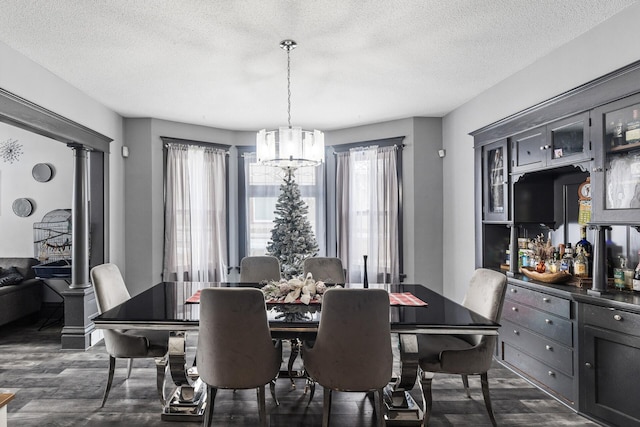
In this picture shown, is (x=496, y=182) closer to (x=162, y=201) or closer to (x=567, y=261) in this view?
(x=567, y=261)

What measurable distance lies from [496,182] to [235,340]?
10.0 ft

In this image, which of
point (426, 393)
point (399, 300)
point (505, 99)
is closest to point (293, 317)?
point (399, 300)

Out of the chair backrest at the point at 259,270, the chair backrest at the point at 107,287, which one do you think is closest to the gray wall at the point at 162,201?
the chair backrest at the point at 259,270

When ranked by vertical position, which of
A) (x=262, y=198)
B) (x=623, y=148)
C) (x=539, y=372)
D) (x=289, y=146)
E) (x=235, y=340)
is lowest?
(x=539, y=372)

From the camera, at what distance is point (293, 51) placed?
10.3 ft

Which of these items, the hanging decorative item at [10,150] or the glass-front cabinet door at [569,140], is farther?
the hanging decorative item at [10,150]

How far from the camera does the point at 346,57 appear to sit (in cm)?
329

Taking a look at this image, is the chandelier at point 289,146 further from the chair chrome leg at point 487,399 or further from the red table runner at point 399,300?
the chair chrome leg at point 487,399

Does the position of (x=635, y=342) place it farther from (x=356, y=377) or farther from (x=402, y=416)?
(x=356, y=377)

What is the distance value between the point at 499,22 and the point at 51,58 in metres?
3.63

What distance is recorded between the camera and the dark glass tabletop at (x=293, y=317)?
7.50ft

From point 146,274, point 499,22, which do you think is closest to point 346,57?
point 499,22

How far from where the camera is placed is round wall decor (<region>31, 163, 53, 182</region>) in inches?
212

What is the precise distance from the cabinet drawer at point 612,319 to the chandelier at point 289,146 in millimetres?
2266
